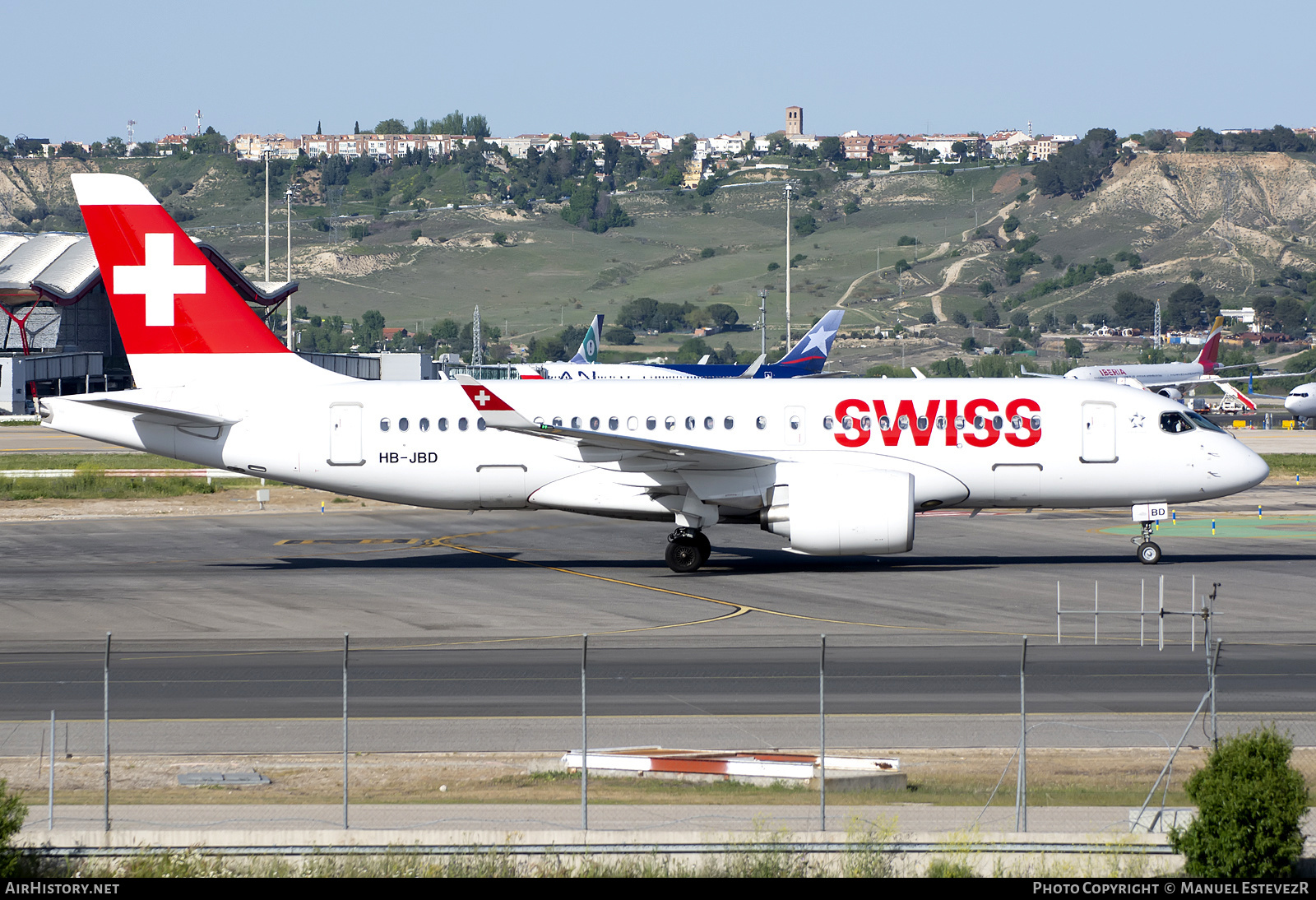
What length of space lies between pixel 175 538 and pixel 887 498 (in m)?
21.8

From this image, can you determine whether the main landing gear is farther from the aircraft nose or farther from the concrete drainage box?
the concrete drainage box

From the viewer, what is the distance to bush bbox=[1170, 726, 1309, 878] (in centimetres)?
1116

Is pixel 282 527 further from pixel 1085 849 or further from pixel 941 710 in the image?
pixel 1085 849

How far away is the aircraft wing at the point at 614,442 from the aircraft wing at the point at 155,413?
625 cm

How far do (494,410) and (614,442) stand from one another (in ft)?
9.45

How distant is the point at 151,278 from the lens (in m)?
32.7

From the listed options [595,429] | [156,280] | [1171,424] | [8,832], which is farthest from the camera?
[595,429]

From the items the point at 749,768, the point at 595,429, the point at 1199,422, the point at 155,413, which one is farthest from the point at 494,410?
the point at 1199,422

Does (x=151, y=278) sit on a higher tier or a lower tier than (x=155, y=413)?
higher

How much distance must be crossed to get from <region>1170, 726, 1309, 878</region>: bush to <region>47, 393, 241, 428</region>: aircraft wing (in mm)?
25814

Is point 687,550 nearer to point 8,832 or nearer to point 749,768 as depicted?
point 749,768

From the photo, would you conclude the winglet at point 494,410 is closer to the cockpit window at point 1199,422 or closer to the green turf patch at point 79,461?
the cockpit window at point 1199,422

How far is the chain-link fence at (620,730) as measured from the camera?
45.5 ft
